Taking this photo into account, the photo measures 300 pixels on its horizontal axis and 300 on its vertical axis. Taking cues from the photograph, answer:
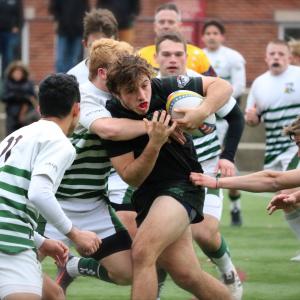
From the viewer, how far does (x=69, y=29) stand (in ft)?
51.2

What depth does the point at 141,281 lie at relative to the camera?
681cm

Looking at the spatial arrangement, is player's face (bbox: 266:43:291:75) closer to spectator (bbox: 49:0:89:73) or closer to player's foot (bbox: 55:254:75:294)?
spectator (bbox: 49:0:89:73)

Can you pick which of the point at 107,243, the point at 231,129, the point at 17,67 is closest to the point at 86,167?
the point at 107,243

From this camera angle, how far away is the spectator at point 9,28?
16844mm

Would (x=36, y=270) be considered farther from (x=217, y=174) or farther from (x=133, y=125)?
(x=217, y=174)

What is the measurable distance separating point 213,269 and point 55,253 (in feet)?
11.5

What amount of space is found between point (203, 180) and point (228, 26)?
13.8 meters

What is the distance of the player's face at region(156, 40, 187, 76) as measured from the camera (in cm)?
856

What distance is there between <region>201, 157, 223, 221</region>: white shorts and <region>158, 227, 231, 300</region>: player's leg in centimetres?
145

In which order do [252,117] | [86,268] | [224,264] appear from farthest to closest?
[252,117]
[224,264]
[86,268]

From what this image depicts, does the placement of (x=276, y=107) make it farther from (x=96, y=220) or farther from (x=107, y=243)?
(x=107, y=243)

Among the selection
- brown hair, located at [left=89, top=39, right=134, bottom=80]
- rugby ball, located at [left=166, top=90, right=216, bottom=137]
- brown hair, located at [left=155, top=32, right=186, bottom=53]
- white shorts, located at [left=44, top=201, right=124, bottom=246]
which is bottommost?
white shorts, located at [left=44, top=201, right=124, bottom=246]

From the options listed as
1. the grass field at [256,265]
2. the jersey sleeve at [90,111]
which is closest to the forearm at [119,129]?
the jersey sleeve at [90,111]

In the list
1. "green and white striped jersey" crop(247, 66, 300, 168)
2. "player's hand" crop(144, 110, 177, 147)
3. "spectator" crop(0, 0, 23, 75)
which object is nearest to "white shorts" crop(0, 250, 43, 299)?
"player's hand" crop(144, 110, 177, 147)
